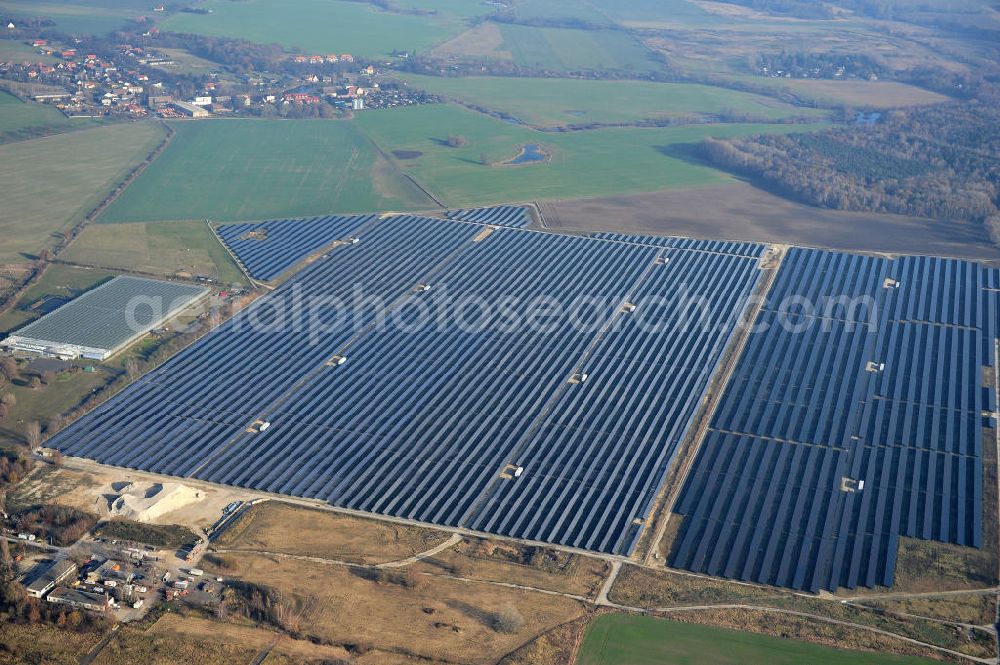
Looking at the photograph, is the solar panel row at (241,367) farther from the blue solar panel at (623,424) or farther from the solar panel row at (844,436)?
the solar panel row at (844,436)

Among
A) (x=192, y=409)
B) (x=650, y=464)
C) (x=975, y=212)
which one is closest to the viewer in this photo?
(x=650, y=464)

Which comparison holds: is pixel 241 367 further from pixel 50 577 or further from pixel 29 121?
pixel 29 121

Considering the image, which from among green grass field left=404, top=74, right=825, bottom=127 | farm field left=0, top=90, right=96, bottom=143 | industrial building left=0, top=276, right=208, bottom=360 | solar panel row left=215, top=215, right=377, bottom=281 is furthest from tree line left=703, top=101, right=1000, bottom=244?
farm field left=0, top=90, right=96, bottom=143

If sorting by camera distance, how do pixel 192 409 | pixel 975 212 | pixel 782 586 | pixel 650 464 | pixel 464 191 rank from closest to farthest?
1. pixel 782 586
2. pixel 650 464
3. pixel 192 409
4. pixel 975 212
5. pixel 464 191

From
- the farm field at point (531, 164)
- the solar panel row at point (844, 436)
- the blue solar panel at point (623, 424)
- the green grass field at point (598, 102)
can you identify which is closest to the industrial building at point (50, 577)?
the blue solar panel at point (623, 424)

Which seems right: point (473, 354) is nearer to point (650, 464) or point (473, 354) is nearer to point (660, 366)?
point (660, 366)

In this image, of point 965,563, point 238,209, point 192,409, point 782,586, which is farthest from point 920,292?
point 238,209
